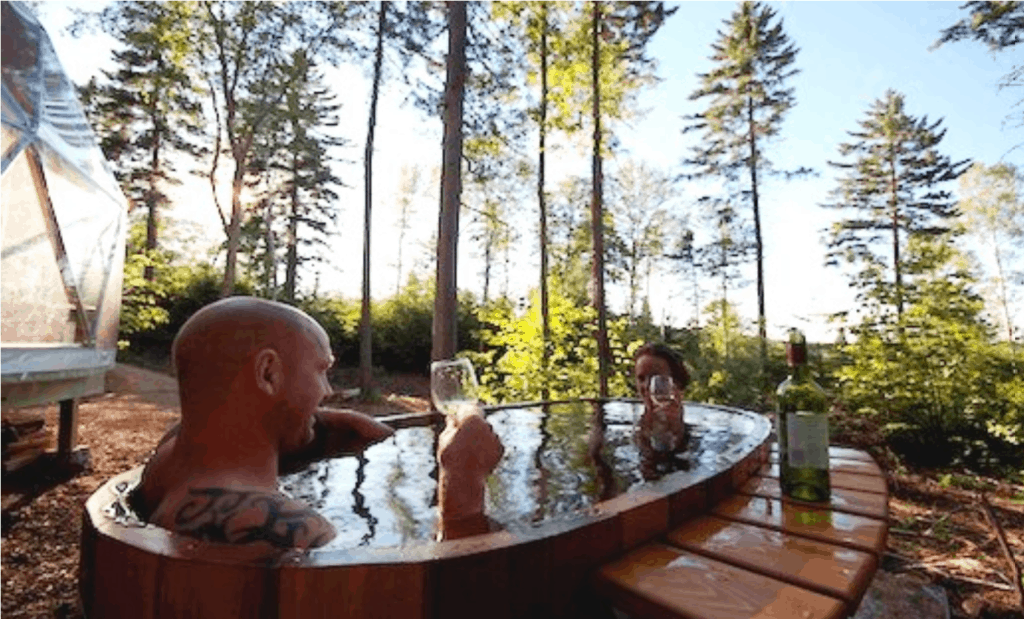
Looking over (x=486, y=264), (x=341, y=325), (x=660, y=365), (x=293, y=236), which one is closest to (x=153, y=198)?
(x=293, y=236)

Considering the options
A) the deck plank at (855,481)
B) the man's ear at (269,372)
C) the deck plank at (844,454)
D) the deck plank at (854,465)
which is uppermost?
the man's ear at (269,372)

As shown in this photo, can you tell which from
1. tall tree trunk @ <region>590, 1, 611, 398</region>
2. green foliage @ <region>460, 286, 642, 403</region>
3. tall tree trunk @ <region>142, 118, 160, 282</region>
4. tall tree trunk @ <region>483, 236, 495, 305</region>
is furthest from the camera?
tall tree trunk @ <region>483, 236, 495, 305</region>

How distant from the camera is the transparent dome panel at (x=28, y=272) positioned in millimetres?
5066

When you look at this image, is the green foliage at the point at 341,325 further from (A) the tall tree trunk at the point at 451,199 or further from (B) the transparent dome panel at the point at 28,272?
(B) the transparent dome panel at the point at 28,272

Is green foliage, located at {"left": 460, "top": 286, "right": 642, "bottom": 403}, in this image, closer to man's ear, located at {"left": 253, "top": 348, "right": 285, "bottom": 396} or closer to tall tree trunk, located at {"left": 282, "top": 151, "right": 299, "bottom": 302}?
man's ear, located at {"left": 253, "top": 348, "right": 285, "bottom": 396}

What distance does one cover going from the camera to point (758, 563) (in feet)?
3.03

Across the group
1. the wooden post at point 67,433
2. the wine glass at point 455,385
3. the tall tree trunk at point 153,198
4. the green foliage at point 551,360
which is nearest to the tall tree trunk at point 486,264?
the tall tree trunk at point 153,198

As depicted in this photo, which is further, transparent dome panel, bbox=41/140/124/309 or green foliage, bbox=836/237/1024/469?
green foliage, bbox=836/237/1024/469

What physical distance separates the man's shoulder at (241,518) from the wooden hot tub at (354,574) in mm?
92

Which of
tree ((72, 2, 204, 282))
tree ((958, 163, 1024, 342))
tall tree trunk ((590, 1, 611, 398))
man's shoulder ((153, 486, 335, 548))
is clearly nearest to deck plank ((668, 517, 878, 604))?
man's shoulder ((153, 486, 335, 548))

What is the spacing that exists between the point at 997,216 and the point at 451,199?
27.7 m

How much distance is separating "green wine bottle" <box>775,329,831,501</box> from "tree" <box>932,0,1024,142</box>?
33.3 feet

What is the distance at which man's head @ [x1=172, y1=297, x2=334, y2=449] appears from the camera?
112cm

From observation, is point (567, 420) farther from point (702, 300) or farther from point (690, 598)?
point (702, 300)
